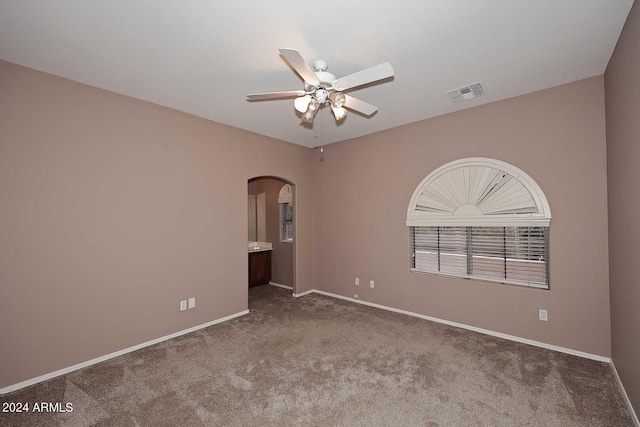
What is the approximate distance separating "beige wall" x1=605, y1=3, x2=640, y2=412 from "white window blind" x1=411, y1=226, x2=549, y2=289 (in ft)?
2.06

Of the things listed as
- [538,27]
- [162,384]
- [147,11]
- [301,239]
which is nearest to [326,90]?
[147,11]

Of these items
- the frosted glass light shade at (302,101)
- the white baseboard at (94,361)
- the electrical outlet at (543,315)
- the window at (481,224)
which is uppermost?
the frosted glass light shade at (302,101)

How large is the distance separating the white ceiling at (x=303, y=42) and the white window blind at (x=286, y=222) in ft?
10.4

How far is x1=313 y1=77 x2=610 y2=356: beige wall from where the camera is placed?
2.89 m

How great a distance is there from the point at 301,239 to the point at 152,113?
3048 millimetres

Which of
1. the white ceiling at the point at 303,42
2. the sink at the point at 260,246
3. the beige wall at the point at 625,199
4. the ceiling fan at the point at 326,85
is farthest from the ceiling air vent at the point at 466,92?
the sink at the point at 260,246

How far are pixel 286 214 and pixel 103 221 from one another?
3.55 metres

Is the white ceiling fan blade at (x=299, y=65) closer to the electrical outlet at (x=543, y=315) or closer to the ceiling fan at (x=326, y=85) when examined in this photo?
the ceiling fan at (x=326, y=85)

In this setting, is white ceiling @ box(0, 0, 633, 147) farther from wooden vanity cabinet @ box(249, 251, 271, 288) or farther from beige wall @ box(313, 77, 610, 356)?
wooden vanity cabinet @ box(249, 251, 271, 288)

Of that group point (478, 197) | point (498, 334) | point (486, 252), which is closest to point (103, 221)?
point (478, 197)

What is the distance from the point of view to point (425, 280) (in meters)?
4.05

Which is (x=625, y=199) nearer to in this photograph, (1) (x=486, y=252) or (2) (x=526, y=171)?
(2) (x=526, y=171)

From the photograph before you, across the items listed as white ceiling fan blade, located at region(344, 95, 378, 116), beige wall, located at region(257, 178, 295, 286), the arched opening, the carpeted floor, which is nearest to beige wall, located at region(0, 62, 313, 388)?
the carpeted floor

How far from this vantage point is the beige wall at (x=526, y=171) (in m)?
2.89
